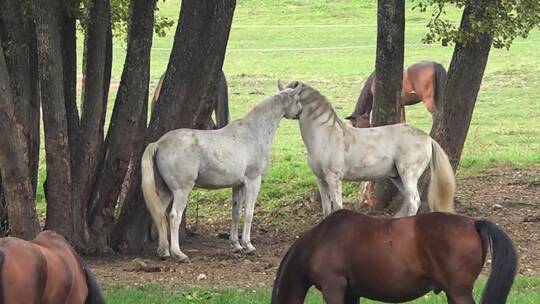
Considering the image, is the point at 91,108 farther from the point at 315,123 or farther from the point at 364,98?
the point at 364,98

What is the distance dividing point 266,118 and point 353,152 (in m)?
1.10

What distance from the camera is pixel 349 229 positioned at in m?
7.89

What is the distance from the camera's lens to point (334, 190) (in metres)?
13.0

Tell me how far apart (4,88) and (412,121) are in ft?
50.1

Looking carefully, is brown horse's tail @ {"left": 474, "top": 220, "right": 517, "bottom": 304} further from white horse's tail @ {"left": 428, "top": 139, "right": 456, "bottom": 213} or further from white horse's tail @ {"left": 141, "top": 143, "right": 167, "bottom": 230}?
white horse's tail @ {"left": 428, "top": 139, "right": 456, "bottom": 213}

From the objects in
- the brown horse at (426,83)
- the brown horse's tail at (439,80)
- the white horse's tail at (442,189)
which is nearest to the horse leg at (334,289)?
the white horse's tail at (442,189)

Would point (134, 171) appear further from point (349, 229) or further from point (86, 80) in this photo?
point (349, 229)

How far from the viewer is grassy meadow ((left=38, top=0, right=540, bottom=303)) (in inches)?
637

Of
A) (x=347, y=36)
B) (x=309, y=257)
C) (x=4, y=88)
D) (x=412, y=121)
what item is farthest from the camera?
(x=347, y=36)

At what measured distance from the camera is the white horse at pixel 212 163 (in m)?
11.9

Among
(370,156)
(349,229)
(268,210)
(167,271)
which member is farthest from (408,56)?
(349,229)

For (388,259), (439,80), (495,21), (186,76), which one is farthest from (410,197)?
(439,80)

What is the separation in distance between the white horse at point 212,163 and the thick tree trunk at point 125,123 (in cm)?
48

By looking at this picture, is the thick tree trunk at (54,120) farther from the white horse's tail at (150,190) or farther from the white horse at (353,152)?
the white horse at (353,152)
